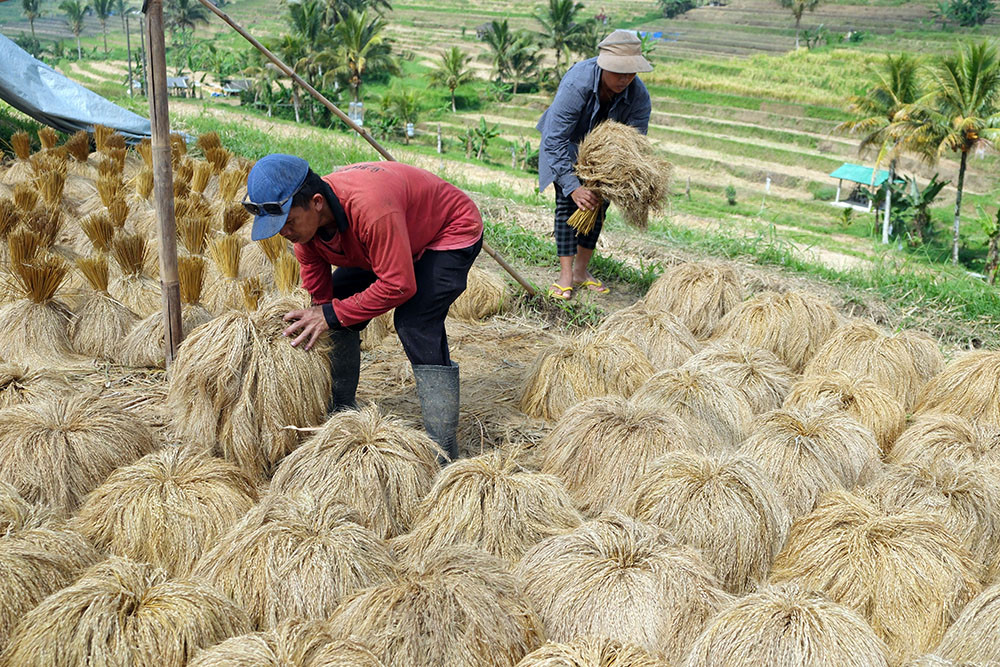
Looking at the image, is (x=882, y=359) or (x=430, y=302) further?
(x=882, y=359)

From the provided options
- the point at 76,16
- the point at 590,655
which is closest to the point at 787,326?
the point at 590,655

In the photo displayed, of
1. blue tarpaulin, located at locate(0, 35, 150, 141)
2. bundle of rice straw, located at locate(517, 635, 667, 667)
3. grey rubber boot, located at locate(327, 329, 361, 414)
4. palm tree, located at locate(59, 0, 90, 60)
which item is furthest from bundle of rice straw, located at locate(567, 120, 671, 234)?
palm tree, located at locate(59, 0, 90, 60)

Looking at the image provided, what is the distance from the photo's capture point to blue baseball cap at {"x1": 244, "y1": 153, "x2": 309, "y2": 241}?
2783 mm

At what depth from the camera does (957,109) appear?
80.7 ft

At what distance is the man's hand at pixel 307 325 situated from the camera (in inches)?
122

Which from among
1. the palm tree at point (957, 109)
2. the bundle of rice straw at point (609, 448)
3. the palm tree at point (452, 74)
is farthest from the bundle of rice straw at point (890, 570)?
the palm tree at point (452, 74)

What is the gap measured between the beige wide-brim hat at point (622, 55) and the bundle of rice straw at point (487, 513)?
105 inches

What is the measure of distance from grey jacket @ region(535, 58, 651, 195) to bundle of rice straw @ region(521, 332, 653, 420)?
3.95ft

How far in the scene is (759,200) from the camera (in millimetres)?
29594

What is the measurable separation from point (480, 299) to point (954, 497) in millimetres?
2889

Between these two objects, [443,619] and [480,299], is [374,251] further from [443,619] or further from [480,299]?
[480,299]

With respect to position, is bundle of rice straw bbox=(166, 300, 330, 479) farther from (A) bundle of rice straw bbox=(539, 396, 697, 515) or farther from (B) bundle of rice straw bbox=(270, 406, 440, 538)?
(A) bundle of rice straw bbox=(539, 396, 697, 515)

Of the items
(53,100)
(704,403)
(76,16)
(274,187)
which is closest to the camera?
(274,187)

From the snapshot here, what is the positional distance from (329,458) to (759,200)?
1133 inches
